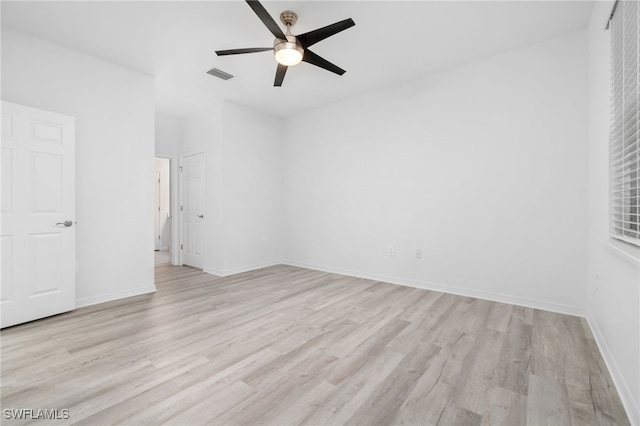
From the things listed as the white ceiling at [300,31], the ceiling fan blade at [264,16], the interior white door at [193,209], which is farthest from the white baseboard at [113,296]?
the ceiling fan blade at [264,16]

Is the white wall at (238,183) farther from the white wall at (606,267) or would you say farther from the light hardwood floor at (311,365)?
the white wall at (606,267)

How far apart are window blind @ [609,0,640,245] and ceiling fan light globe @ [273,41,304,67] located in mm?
2245

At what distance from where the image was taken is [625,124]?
1.81 m

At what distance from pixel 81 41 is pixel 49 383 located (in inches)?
128

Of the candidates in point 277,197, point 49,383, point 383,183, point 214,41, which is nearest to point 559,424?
point 49,383

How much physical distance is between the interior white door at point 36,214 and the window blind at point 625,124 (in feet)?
15.1

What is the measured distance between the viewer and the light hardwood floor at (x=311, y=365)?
1527 mm

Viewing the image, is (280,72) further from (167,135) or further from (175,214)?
(175,214)

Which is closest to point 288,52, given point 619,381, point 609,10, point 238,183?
point 609,10

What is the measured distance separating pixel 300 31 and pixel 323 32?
2.03ft

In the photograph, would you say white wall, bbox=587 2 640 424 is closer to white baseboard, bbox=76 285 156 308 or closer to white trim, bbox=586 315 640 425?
white trim, bbox=586 315 640 425

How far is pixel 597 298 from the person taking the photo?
7.84ft

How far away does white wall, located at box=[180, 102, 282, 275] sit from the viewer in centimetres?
473

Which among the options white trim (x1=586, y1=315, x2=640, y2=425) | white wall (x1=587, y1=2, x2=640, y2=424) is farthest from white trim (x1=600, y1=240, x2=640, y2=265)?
white trim (x1=586, y1=315, x2=640, y2=425)
